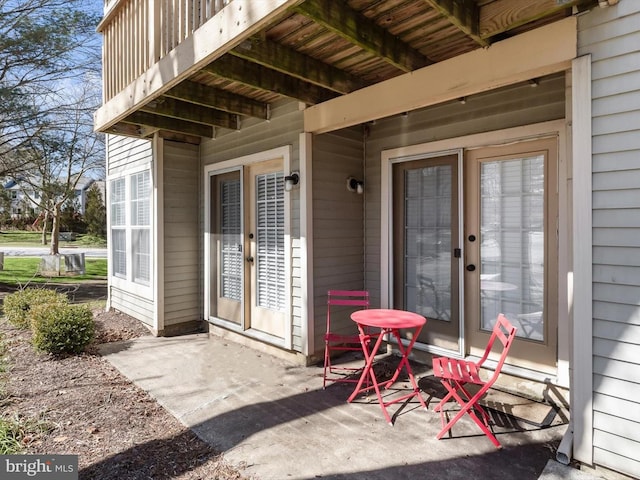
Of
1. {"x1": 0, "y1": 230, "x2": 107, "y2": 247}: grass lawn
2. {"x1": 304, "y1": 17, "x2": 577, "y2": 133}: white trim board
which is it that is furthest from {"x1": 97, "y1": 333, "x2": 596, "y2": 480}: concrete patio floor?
{"x1": 0, "y1": 230, "x2": 107, "y2": 247}: grass lawn

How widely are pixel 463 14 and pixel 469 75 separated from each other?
Answer: 453mm

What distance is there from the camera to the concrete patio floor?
2.17m

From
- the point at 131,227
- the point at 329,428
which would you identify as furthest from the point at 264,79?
the point at 131,227

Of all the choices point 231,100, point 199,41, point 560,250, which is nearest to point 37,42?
point 231,100

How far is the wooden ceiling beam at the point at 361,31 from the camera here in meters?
2.15

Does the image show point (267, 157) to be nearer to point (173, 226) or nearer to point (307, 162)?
point (307, 162)

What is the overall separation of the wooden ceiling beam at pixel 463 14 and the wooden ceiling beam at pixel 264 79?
5.19 ft

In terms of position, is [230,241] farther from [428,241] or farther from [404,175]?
[428,241]

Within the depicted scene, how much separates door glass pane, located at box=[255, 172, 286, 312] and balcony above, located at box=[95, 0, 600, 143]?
79 cm

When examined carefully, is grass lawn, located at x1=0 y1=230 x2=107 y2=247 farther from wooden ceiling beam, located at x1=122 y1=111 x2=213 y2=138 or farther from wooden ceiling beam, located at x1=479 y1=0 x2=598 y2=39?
wooden ceiling beam, located at x1=479 y1=0 x2=598 y2=39

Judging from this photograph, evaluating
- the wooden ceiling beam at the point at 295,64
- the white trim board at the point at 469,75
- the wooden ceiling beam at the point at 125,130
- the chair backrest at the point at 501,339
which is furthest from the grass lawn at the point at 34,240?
the chair backrest at the point at 501,339

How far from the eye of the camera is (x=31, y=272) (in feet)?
38.7

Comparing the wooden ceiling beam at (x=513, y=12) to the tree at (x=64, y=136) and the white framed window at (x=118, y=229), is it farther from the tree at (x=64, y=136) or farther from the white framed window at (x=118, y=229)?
the tree at (x=64, y=136)

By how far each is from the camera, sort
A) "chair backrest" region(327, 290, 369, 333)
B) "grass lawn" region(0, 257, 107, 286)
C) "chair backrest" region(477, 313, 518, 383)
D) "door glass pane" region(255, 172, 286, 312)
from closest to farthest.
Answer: "chair backrest" region(477, 313, 518, 383), "chair backrest" region(327, 290, 369, 333), "door glass pane" region(255, 172, 286, 312), "grass lawn" region(0, 257, 107, 286)
